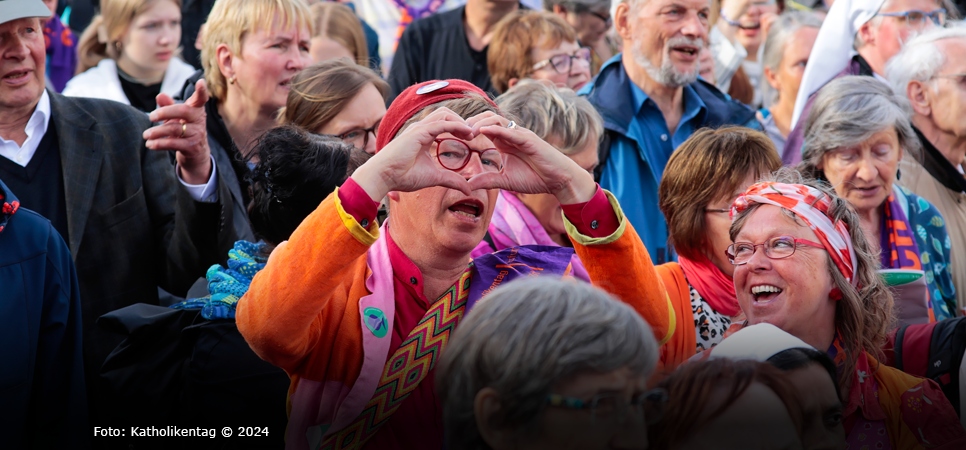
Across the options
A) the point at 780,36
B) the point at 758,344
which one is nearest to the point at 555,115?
the point at 758,344

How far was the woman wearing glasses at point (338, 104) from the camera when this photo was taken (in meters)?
3.49

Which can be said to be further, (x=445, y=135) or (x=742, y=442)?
(x=445, y=135)

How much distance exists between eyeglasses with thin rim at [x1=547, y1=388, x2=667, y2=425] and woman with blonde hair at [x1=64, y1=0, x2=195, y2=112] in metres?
4.38

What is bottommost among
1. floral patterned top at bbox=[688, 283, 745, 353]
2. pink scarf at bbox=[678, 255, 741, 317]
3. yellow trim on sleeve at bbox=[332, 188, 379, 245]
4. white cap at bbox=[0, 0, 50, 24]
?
floral patterned top at bbox=[688, 283, 745, 353]

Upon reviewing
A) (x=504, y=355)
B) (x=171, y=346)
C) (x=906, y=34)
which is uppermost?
(x=504, y=355)

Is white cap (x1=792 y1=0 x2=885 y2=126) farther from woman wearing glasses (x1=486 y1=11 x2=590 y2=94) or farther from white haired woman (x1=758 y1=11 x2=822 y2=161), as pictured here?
woman wearing glasses (x1=486 y1=11 x2=590 y2=94)

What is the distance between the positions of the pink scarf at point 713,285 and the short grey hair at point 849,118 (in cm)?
106

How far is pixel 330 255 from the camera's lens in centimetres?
182

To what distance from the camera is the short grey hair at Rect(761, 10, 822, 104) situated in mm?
5418

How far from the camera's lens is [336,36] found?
499cm

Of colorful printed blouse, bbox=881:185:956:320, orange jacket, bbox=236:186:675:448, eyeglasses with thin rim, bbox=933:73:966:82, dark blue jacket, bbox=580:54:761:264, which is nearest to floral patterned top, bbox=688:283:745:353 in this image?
orange jacket, bbox=236:186:675:448

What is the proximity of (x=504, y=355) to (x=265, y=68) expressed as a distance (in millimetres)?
3034

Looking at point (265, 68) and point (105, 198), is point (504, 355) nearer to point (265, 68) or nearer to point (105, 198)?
point (105, 198)

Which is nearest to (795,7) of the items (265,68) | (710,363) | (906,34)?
(906,34)
